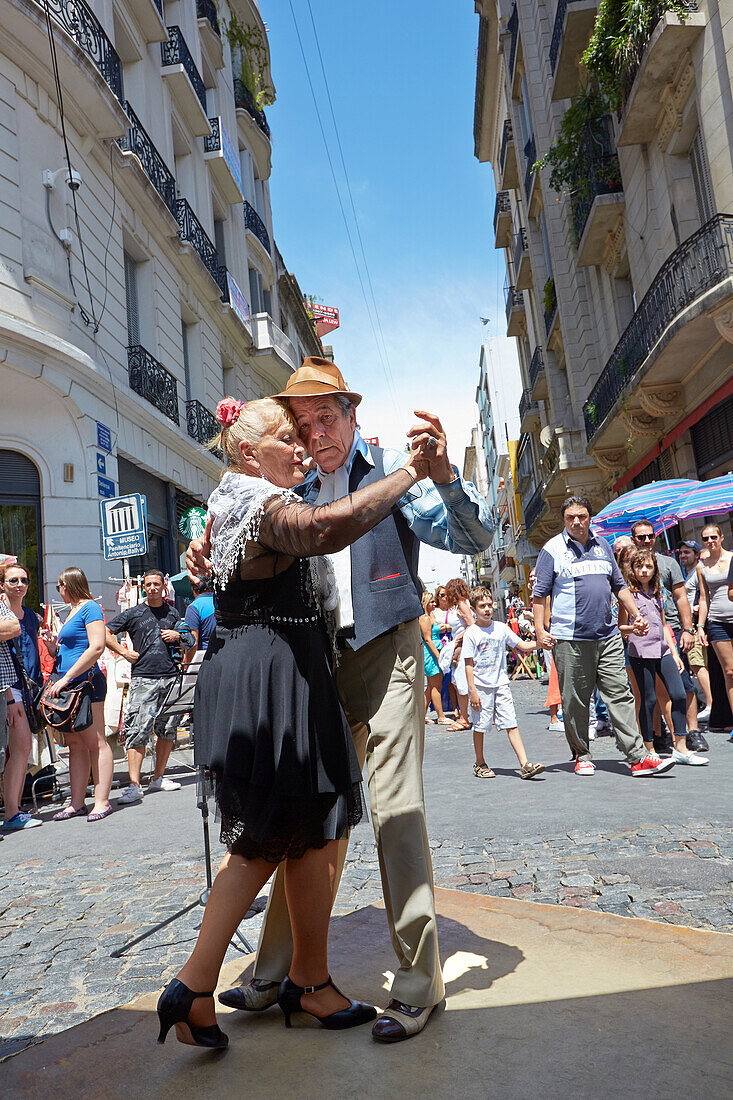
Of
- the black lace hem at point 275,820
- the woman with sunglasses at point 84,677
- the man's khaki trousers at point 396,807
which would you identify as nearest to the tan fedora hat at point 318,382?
the man's khaki trousers at point 396,807

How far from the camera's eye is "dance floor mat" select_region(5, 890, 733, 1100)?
2.12 metres

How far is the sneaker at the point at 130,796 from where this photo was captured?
7.52 m

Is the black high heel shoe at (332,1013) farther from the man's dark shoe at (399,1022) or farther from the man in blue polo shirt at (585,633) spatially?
the man in blue polo shirt at (585,633)

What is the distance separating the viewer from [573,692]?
6941mm

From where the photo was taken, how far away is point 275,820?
94.7 inches

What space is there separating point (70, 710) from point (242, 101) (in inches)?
954

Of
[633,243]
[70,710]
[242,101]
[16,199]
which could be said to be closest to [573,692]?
[70,710]

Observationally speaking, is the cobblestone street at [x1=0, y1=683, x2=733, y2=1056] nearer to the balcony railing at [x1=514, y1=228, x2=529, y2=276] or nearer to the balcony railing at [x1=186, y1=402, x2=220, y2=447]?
the balcony railing at [x1=186, y1=402, x2=220, y2=447]

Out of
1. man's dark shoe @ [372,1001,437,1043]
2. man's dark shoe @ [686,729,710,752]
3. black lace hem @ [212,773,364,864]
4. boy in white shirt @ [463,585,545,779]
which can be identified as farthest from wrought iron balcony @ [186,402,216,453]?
man's dark shoe @ [372,1001,437,1043]

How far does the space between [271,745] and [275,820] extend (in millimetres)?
210

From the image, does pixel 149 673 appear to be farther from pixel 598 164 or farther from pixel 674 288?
pixel 598 164

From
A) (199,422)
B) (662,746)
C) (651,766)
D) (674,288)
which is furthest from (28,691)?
(199,422)

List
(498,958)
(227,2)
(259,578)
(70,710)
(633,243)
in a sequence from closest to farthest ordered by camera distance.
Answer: (259,578)
(498,958)
(70,710)
(633,243)
(227,2)

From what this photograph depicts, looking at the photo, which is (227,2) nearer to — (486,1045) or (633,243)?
(633,243)
